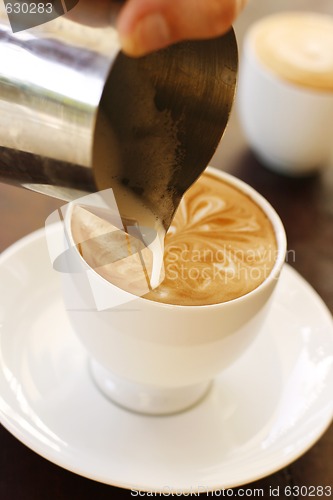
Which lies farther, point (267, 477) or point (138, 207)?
point (267, 477)

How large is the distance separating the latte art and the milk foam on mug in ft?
1.37

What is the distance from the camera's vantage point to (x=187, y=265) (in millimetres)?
902

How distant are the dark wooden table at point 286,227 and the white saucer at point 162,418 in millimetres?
45

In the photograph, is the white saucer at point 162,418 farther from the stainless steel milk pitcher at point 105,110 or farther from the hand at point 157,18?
the hand at point 157,18

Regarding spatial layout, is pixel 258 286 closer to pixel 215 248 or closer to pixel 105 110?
pixel 215 248

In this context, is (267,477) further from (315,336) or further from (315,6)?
(315,6)

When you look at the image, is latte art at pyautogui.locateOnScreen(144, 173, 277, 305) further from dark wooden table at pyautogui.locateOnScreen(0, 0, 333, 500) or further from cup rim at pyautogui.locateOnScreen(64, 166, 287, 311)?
dark wooden table at pyautogui.locateOnScreen(0, 0, 333, 500)

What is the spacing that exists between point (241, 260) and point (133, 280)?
0.55ft

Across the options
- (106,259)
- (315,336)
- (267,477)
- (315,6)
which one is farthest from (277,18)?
(267,477)

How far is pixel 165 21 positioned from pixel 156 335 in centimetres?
39

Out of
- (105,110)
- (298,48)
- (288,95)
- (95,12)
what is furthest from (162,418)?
(298,48)

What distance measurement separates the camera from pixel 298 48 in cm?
144

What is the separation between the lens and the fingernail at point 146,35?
0.56 metres

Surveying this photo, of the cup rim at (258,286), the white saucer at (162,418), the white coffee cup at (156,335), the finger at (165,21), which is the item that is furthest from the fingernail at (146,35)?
the white saucer at (162,418)
